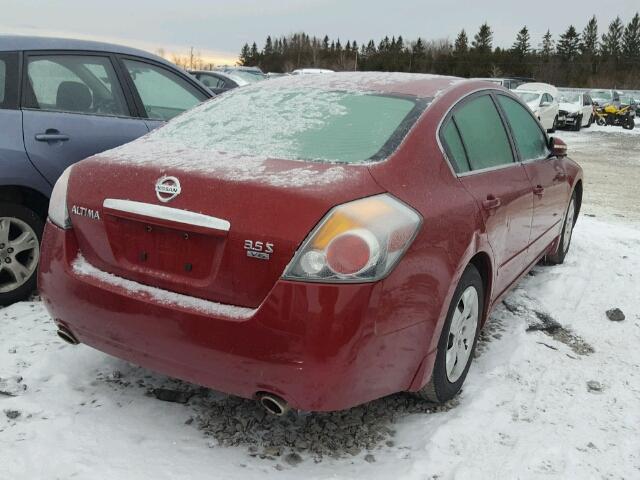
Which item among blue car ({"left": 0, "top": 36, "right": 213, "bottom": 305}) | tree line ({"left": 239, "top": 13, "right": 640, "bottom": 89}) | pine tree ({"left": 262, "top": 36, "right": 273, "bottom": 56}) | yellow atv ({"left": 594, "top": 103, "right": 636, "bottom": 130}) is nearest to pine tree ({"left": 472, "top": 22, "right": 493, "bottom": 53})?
tree line ({"left": 239, "top": 13, "right": 640, "bottom": 89})

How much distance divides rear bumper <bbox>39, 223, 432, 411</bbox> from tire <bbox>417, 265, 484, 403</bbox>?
0.88 feet

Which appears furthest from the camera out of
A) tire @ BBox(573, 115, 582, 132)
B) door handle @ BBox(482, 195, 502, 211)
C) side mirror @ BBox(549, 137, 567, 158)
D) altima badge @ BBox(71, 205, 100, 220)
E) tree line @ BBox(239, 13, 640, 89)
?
tree line @ BBox(239, 13, 640, 89)

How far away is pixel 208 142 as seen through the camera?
288cm

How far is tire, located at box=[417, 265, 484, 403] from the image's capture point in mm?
2797

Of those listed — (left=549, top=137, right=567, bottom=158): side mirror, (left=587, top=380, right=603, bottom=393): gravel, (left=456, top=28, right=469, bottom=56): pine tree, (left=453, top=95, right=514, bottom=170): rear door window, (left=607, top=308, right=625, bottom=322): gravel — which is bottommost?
(left=587, top=380, right=603, bottom=393): gravel

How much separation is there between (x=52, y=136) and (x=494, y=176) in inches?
105

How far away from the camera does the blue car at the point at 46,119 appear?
381 cm

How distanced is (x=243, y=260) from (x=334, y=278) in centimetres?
34

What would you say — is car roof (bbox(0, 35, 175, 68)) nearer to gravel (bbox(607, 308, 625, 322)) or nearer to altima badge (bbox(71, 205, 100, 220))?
altima badge (bbox(71, 205, 100, 220))

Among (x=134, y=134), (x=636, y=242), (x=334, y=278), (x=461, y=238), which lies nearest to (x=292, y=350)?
(x=334, y=278)

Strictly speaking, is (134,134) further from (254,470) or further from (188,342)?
(254,470)

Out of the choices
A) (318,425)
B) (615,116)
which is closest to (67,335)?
(318,425)

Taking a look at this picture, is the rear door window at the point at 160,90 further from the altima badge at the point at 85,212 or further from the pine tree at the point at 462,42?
the pine tree at the point at 462,42

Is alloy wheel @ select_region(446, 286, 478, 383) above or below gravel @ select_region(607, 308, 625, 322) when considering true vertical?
above
